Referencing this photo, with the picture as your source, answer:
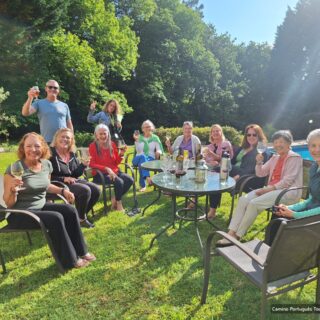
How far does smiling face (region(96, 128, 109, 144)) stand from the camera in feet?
14.6

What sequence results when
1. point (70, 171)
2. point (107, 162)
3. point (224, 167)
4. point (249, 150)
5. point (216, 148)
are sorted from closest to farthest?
1. point (224, 167)
2. point (70, 171)
3. point (249, 150)
4. point (107, 162)
5. point (216, 148)

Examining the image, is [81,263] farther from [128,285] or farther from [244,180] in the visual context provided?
[244,180]

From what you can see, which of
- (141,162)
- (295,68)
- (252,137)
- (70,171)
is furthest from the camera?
(295,68)

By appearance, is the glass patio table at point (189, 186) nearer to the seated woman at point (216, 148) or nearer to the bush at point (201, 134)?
the seated woman at point (216, 148)

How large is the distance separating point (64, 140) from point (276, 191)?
271cm

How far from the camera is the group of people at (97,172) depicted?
111 inches

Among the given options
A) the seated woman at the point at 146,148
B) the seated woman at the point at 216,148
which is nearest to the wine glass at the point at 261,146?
the seated woman at the point at 216,148

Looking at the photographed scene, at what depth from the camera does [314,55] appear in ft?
77.3

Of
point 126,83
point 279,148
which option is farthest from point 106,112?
point 126,83

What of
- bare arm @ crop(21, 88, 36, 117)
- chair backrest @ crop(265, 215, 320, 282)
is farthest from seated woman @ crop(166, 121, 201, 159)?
chair backrest @ crop(265, 215, 320, 282)

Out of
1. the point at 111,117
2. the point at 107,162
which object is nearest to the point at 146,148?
the point at 111,117

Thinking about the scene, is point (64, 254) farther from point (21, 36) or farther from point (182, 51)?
point (182, 51)

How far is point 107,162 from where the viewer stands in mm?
4594

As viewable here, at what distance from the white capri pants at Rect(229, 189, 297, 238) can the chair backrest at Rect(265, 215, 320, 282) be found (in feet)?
4.00
